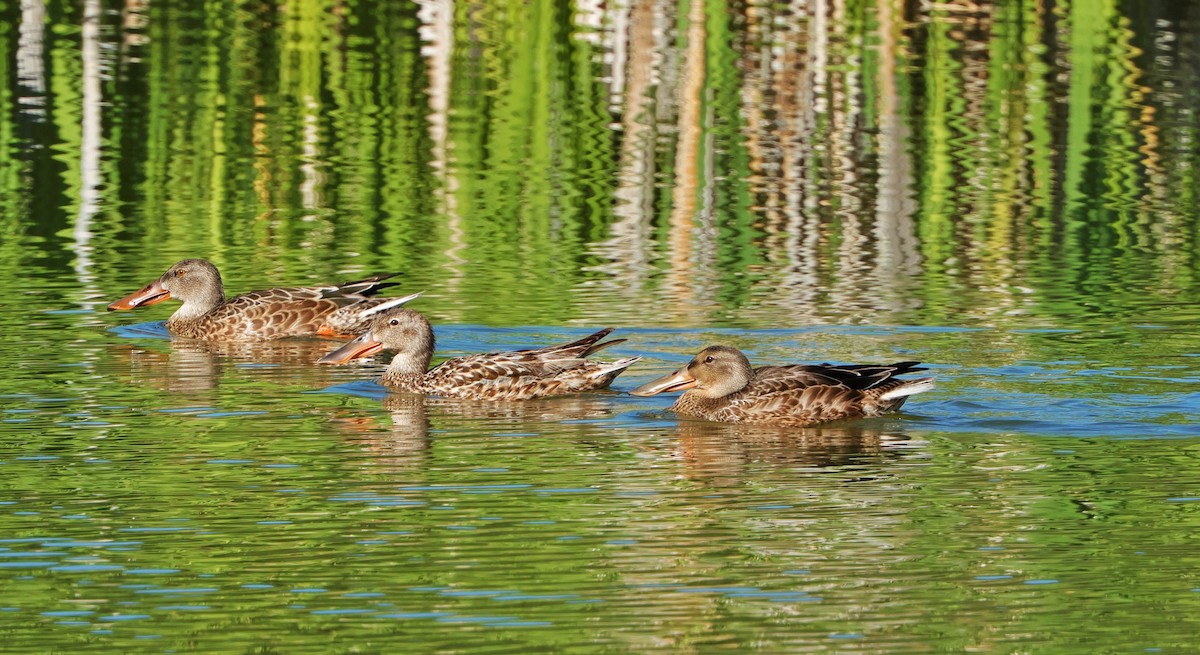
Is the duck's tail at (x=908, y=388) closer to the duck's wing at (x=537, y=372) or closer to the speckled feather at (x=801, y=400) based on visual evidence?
the speckled feather at (x=801, y=400)

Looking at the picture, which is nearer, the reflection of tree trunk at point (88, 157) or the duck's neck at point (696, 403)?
the duck's neck at point (696, 403)

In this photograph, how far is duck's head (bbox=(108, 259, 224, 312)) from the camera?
15.7 meters

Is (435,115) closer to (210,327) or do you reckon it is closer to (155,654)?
(210,327)

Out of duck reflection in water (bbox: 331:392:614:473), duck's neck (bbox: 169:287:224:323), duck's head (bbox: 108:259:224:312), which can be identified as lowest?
duck reflection in water (bbox: 331:392:614:473)

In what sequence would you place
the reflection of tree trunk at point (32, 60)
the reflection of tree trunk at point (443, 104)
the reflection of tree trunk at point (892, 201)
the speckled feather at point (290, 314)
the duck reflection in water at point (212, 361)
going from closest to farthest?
the duck reflection in water at point (212, 361)
the speckled feather at point (290, 314)
the reflection of tree trunk at point (892, 201)
the reflection of tree trunk at point (443, 104)
the reflection of tree trunk at point (32, 60)

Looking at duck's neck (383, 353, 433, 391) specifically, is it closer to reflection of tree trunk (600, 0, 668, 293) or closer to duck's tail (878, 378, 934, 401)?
reflection of tree trunk (600, 0, 668, 293)

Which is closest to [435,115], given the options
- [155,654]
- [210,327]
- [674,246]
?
[674,246]

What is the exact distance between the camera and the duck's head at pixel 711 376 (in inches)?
481

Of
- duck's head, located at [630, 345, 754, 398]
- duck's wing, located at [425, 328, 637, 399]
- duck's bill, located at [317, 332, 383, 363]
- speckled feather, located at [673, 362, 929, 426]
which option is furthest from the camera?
duck's bill, located at [317, 332, 383, 363]

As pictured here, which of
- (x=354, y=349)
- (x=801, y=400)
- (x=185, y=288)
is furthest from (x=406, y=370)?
(x=185, y=288)

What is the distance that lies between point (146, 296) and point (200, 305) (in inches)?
17.0

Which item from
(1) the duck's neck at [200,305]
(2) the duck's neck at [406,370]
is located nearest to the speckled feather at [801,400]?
(2) the duck's neck at [406,370]

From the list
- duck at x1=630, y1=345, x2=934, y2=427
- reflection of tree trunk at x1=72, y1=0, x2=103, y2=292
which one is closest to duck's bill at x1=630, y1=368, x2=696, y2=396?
duck at x1=630, y1=345, x2=934, y2=427

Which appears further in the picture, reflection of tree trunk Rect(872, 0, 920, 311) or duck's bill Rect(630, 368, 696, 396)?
reflection of tree trunk Rect(872, 0, 920, 311)
